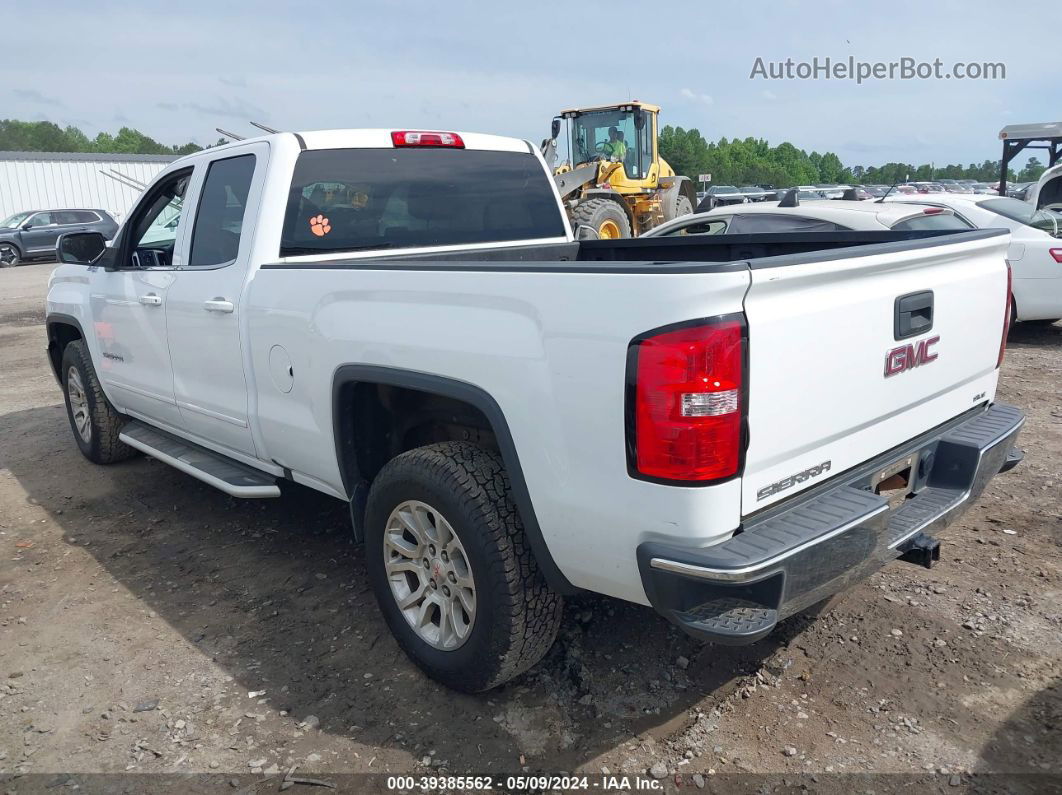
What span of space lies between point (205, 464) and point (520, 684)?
215cm

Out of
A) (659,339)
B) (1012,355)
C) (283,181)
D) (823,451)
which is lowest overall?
(1012,355)

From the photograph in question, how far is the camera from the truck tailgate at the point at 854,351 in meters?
2.30

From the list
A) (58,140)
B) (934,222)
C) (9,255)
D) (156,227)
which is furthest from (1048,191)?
(58,140)

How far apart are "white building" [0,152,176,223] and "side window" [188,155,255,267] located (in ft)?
110

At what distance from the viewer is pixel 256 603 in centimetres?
383

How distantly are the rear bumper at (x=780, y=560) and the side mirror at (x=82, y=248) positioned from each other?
13.8ft

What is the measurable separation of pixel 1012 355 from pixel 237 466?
7.23 meters

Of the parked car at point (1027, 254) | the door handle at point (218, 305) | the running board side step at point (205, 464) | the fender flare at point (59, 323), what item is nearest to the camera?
the door handle at point (218, 305)

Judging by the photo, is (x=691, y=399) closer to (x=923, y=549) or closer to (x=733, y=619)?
(x=733, y=619)

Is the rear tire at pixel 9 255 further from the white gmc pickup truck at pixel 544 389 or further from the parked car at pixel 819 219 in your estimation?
the white gmc pickup truck at pixel 544 389

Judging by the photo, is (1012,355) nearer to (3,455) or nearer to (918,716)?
(918,716)

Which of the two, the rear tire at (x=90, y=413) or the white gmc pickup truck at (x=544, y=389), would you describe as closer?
the white gmc pickup truck at (x=544, y=389)

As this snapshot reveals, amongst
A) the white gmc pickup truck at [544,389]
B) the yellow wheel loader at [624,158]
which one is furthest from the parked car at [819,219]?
the yellow wheel loader at [624,158]

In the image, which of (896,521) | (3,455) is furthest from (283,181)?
(3,455)
